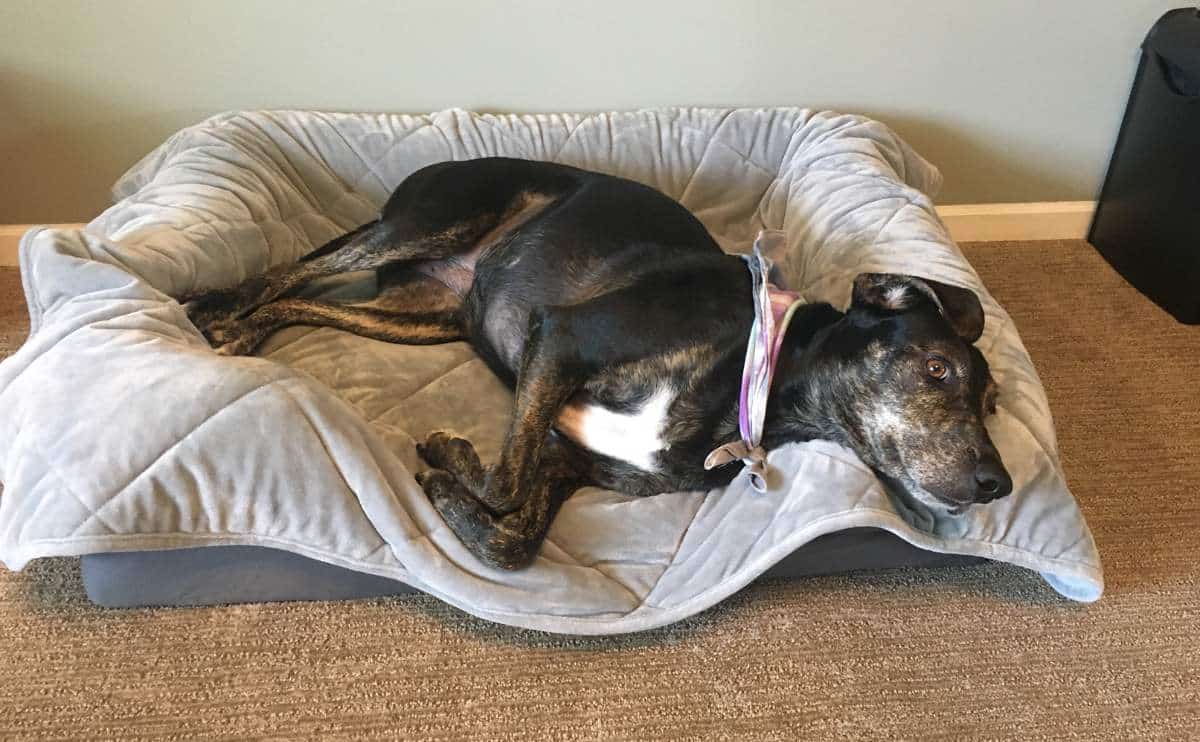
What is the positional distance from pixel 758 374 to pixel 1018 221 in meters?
2.15

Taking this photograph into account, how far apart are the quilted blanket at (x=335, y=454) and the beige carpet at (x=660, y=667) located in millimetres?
108

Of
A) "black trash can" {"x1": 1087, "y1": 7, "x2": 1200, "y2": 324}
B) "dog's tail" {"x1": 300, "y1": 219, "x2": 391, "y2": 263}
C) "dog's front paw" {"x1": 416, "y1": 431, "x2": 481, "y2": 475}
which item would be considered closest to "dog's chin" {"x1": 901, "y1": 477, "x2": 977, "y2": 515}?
"dog's front paw" {"x1": 416, "y1": 431, "x2": 481, "y2": 475}

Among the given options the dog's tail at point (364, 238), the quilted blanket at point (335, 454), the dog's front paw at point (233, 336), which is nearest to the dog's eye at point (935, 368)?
the quilted blanket at point (335, 454)

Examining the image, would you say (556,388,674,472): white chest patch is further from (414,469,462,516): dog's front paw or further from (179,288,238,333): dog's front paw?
(179,288,238,333): dog's front paw

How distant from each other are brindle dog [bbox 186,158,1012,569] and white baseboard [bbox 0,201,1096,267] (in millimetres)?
1528

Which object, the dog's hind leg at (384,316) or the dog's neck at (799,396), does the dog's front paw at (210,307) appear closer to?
the dog's hind leg at (384,316)

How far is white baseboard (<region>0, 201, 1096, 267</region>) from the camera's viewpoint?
3.47 metres

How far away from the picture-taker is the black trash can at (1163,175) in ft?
9.81

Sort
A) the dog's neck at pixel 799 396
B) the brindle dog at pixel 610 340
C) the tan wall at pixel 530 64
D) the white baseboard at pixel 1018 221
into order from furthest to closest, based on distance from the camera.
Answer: the white baseboard at pixel 1018 221 < the tan wall at pixel 530 64 < the dog's neck at pixel 799 396 < the brindle dog at pixel 610 340

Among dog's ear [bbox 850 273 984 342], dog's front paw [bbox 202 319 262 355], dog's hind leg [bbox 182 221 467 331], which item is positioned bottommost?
dog's front paw [bbox 202 319 262 355]

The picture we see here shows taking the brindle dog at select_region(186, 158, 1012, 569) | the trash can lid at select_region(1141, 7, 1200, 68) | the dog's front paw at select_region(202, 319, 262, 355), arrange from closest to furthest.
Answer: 1. the brindle dog at select_region(186, 158, 1012, 569)
2. the dog's front paw at select_region(202, 319, 262, 355)
3. the trash can lid at select_region(1141, 7, 1200, 68)

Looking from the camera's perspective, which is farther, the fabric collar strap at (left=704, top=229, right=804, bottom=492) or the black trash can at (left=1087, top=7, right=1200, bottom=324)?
the black trash can at (left=1087, top=7, right=1200, bottom=324)

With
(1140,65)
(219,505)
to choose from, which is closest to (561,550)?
(219,505)

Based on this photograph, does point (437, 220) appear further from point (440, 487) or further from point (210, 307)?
point (440, 487)
